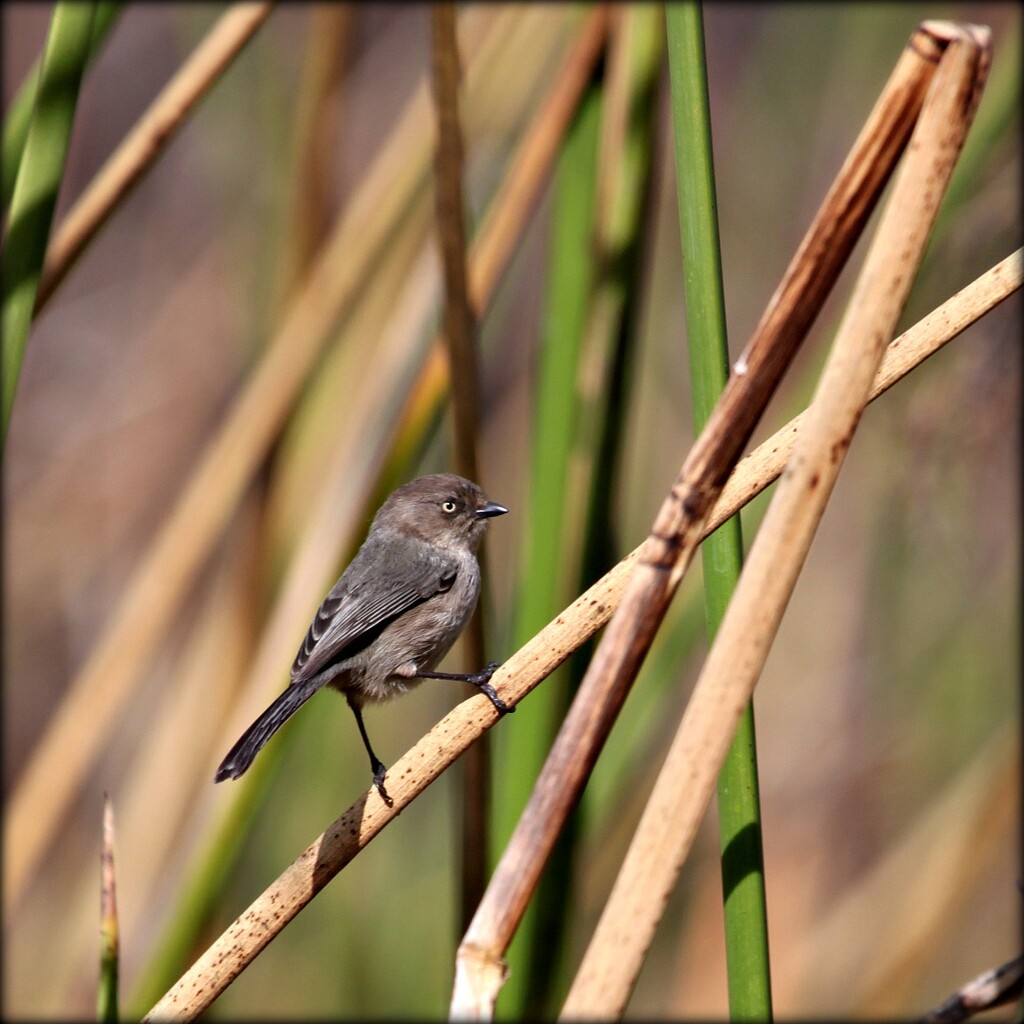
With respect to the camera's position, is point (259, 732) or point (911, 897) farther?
point (911, 897)

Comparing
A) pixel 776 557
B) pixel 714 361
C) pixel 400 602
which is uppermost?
pixel 714 361

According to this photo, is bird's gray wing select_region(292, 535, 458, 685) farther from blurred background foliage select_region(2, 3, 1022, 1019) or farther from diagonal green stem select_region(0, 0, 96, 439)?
diagonal green stem select_region(0, 0, 96, 439)

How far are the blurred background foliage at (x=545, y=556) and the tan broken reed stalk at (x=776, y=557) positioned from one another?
0.87 meters

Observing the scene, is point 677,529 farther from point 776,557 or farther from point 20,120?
point 20,120

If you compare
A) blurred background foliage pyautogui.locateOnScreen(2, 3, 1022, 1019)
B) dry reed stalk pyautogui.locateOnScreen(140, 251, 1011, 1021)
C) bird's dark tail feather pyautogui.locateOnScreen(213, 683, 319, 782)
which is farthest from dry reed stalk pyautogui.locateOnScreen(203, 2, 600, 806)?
dry reed stalk pyautogui.locateOnScreen(140, 251, 1011, 1021)

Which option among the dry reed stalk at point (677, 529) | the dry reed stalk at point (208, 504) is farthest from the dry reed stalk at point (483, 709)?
the dry reed stalk at point (208, 504)

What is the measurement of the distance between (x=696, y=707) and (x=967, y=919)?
265 cm

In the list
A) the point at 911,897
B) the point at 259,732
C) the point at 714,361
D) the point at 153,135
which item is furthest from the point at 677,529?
the point at 911,897

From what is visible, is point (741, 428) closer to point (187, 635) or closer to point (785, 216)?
point (785, 216)

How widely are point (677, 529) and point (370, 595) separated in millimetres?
992

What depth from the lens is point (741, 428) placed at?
1018 millimetres

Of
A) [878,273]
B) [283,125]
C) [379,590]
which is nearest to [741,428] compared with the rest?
[878,273]

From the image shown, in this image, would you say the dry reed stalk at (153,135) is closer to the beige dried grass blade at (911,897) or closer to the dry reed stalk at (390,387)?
the dry reed stalk at (390,387)

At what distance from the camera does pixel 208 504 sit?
2402 mm
